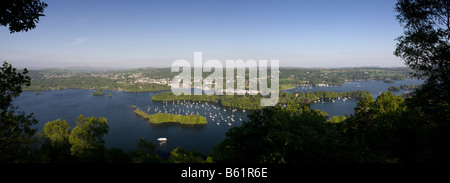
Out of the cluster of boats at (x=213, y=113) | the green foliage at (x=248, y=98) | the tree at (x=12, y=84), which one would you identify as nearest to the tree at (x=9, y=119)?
the tree at (x=12, y=84)

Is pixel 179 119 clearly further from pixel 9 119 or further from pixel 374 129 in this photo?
pixel 9 119

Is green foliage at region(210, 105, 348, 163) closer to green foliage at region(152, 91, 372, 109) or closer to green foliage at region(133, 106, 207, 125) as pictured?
green foliage at region(133, 106, 207, 125)

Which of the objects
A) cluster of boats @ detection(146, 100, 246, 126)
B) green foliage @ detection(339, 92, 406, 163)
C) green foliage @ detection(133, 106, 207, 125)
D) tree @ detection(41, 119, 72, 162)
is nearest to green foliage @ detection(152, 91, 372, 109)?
cluster of boats @ detection(146, 100, 246, 126)

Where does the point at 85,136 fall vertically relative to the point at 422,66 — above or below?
below
